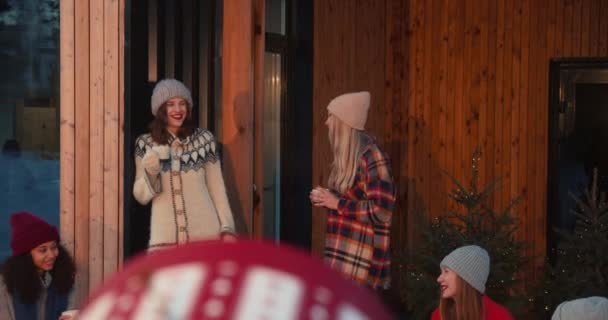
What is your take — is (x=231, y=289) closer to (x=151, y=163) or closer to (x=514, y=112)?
(x=151, y=163)

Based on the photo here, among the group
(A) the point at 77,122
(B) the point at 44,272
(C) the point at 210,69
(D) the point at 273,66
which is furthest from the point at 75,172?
(D) the point at 273,66

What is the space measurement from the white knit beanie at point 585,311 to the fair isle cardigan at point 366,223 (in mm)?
1083

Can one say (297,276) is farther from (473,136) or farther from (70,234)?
(473,136)

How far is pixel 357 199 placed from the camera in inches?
180

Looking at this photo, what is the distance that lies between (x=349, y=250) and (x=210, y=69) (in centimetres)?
137

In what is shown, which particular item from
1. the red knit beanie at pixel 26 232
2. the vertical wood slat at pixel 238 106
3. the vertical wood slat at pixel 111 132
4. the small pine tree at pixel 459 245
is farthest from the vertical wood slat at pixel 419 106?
the red knit beanie at pixel 26 232

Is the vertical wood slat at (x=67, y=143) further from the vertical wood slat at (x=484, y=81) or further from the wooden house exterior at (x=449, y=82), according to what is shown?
the vertical wood slat at (x=484, y=81)

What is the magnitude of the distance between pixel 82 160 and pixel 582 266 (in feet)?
11.2

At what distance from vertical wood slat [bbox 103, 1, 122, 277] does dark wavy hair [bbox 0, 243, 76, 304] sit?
0.51 m

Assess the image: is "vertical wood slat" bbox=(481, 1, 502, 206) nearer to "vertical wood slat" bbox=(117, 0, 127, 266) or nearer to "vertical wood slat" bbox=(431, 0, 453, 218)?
"vertical wood slat" bbox=(431, 0, 453, 218)

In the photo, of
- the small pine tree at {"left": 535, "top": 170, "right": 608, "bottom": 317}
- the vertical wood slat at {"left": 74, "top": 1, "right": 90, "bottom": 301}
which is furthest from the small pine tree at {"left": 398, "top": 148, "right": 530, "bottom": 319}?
the vertical wood slat at {"left": 74, "top": 1, "right": 90, "bottom": 301}

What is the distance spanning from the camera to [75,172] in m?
4.45

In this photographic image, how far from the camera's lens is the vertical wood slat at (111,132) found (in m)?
4.46

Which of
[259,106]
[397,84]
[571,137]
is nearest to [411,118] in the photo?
[397,84]
